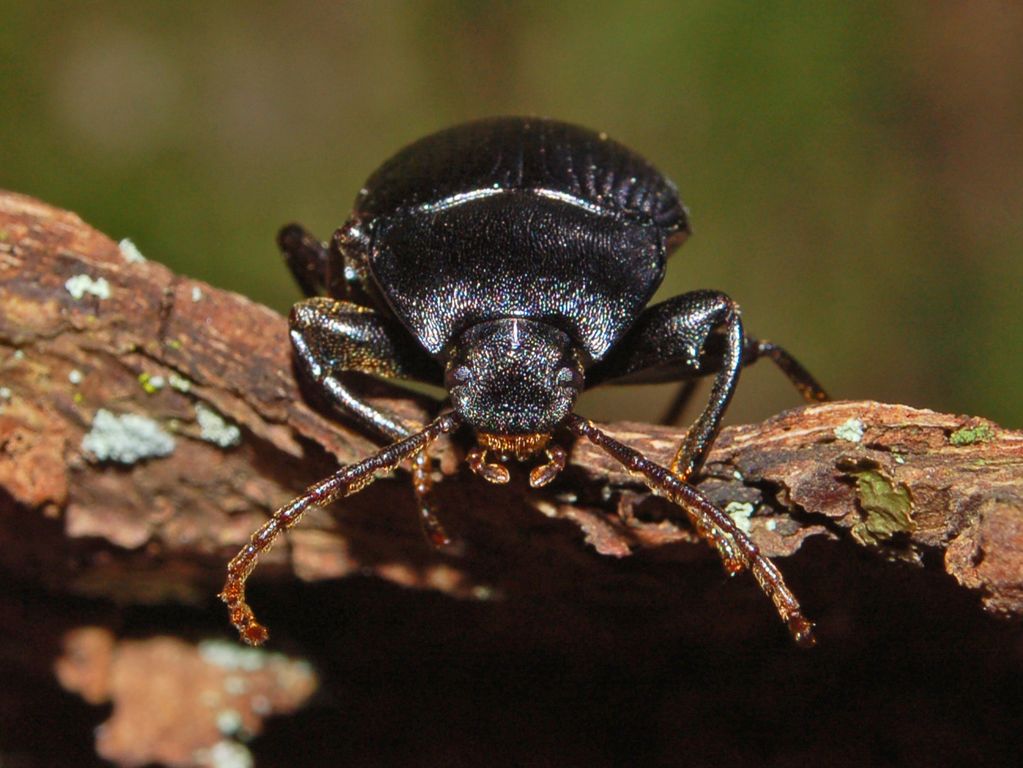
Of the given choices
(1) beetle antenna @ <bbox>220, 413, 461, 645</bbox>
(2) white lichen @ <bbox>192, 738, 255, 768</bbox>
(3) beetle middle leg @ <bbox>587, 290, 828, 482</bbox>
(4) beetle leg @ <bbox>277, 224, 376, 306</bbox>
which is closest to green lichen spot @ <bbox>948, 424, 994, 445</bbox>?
(3) beetle middle leg @ <bbox>587, 290, 828, 482</bbox>

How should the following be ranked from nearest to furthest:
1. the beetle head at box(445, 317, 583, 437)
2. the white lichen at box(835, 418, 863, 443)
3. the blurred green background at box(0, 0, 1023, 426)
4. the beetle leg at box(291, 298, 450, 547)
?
1. the white lichen at box(835, 418, 863, 443)
2. the beetle head at box(445, 317, 583, 437)
3. the beetle leg at box(291, 298, 450, 547)
4. the blurred green background at box(0, 0, 1023, 426)

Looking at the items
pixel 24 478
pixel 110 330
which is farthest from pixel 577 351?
pixel 24 478

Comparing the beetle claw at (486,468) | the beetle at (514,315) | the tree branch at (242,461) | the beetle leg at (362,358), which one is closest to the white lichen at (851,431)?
the tree branch at (242,461)

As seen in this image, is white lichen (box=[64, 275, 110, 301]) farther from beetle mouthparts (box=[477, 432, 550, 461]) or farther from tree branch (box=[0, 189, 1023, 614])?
beetle mouthparts (box=[477, 432, 550, 461])

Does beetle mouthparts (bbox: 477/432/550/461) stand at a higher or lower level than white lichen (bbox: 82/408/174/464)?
higher

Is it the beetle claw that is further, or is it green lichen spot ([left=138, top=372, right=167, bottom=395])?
green lichen spot ([left=138, top=372, right=167, bottom=395])

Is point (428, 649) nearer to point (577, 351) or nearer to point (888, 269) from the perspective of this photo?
point (577, 351)
